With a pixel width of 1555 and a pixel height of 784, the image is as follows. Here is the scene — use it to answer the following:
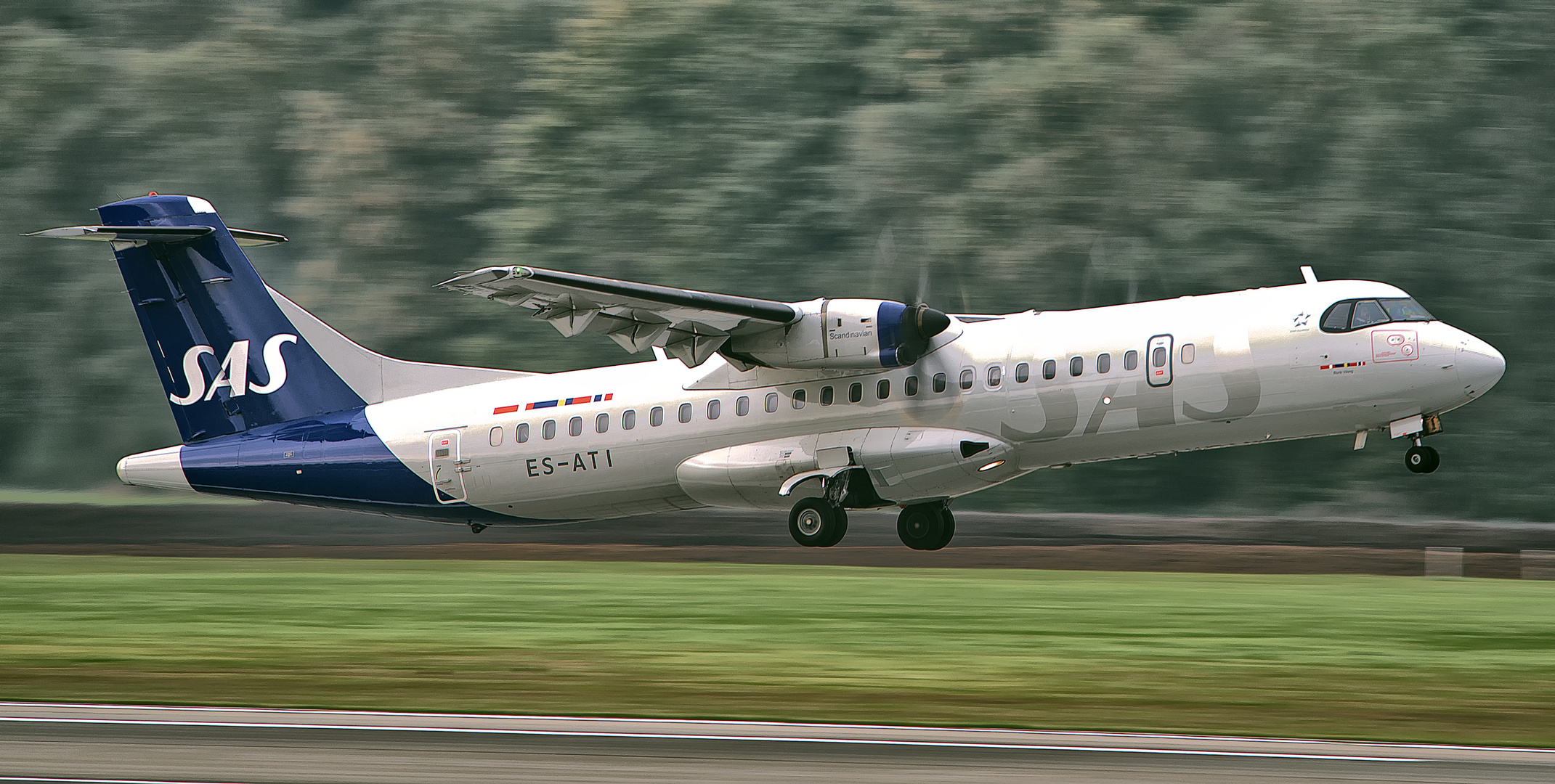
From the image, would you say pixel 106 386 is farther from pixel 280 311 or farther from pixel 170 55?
pixel 280 311

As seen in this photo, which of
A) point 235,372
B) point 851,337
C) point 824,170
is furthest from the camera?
point 824,170

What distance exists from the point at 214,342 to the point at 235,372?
535mm

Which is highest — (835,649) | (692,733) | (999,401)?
(999,401)

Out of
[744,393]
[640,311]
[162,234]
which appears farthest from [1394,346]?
[162,234]

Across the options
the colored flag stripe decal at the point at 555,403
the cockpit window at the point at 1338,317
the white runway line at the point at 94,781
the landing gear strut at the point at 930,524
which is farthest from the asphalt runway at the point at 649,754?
the landing gear strut at the point at 930,524

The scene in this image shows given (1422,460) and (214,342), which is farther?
(214,342)

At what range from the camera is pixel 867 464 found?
1864 centimetres

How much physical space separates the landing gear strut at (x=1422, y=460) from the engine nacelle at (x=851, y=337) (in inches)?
213

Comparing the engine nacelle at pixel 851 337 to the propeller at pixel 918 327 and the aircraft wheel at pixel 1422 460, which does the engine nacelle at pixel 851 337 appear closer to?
the propeller at pixel 918 327

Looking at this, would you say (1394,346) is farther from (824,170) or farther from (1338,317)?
(824,170)

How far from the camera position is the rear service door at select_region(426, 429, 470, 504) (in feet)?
66.3

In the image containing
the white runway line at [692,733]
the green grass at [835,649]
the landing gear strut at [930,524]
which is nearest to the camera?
the white runway line at [692,733]

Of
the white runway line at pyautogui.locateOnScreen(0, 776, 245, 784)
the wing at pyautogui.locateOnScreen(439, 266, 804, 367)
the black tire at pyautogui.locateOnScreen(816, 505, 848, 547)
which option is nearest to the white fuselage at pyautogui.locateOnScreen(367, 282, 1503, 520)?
the black tire at pyautogui.locateOnScreen(816, 505, 848, 547)

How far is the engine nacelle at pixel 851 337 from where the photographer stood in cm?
1822
